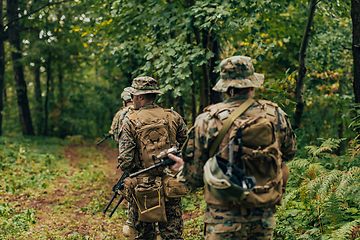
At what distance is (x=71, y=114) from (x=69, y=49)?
559 cm

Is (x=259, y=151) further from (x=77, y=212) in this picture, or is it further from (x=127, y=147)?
(x=77, y=212)

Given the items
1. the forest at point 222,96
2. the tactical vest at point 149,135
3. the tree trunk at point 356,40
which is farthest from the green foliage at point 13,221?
the tree trunk at point 356,40

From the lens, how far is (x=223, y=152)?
2.59 m

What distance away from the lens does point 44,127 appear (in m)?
20.0

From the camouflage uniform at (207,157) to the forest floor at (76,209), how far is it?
300cm

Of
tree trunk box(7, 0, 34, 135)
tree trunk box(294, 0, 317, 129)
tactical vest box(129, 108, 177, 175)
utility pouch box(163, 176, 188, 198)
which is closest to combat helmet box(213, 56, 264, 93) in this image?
tactical vest box(129, 108, 177, 175)

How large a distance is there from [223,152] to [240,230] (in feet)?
2.25

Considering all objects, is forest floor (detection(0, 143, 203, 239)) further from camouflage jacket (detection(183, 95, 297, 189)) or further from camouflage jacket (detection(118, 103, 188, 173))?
camouflage jacket (detection(183, 95, 297, 189))

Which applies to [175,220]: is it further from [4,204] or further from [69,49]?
[69,49]

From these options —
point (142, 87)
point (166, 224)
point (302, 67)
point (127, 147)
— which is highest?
point (142, 87)

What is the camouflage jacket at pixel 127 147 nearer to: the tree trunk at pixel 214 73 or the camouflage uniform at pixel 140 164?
the camouflage uniform at pixel 140 164

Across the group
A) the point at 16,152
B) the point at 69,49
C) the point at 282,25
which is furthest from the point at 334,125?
the point at 69,49

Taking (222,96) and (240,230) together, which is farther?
(222,96)

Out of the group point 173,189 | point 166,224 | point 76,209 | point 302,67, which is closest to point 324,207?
point 173,189
